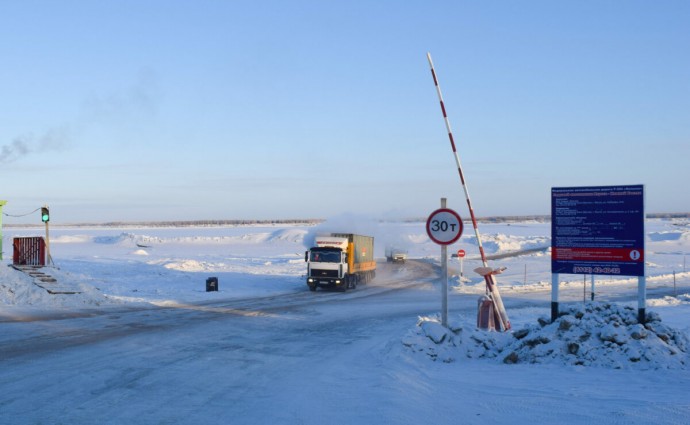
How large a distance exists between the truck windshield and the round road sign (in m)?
23.7

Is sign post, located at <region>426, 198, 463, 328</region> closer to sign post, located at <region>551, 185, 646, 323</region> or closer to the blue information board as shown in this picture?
sign post, located at <region>551, 185, 646, 323</region>

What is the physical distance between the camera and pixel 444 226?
12336mm

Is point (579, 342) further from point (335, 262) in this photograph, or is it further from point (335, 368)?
point (335, 262)

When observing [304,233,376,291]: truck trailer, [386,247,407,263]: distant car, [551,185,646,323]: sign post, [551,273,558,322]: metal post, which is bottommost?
[386,247,407,263]: distant car

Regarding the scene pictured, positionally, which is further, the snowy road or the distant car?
the distant car

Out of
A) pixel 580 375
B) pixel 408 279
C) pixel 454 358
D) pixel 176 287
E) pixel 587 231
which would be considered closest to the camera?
pixel 580 375

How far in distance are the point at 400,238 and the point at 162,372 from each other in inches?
2544

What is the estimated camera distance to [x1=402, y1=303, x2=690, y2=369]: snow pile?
10414 mm

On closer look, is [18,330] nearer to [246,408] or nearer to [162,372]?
[162,372]

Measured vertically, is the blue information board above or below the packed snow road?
above

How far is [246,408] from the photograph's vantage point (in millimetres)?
8141

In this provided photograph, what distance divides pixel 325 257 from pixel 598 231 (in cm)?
2454

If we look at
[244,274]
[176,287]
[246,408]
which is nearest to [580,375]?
[246,408]

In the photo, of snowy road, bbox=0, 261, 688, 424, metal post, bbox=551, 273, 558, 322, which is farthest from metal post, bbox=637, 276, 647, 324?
snowy road, bbox=0, 261, 688, 424
